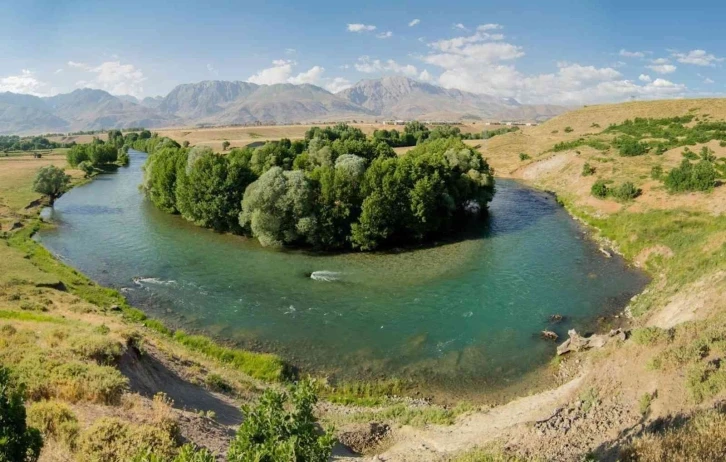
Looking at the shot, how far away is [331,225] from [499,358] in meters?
28.7

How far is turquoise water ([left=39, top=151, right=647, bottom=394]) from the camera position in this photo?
1378 inches

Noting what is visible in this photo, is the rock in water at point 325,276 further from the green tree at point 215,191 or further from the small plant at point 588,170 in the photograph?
the small plant at point 588,170

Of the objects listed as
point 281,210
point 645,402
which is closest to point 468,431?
point 645,402

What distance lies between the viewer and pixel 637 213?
66.5 m

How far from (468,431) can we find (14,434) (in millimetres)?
19043

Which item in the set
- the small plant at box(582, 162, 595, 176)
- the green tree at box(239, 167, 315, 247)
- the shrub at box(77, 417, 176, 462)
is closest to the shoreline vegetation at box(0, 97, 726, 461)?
the shrub at box(77, 417, 176, 462)

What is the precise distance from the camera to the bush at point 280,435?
1121 cm

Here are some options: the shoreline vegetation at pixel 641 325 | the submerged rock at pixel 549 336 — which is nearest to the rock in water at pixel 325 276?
the shoreline vegetation at pixel 641 325

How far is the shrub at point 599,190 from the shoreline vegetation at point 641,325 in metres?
1.44

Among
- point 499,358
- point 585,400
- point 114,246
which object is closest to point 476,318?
point 499,358

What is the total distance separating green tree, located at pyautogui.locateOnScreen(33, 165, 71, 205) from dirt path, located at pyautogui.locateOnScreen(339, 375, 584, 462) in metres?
90.9

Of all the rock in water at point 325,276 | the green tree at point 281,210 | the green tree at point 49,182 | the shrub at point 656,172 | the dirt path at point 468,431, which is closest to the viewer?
the dirt path at point 468,431

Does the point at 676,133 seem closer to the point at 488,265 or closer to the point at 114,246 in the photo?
the point at 488,265

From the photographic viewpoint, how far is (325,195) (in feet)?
194
